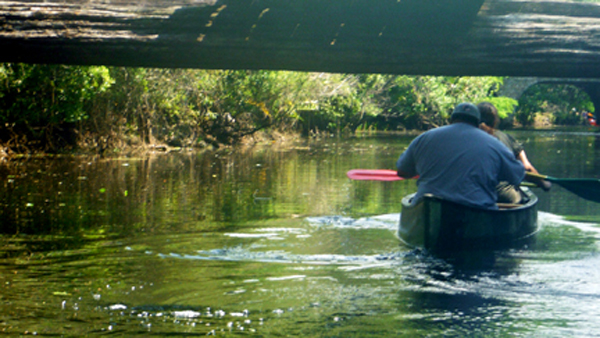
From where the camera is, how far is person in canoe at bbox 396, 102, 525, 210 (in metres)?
7.94

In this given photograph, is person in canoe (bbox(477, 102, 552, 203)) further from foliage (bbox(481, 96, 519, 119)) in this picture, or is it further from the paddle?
foliage (bbox(481, 96, 519, 119))

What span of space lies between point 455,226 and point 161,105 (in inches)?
643

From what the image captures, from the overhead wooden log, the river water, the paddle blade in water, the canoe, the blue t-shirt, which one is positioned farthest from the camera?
the paddle blade in water

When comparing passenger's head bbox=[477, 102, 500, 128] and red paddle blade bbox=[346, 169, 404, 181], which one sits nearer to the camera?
passenger's head bbox=[477, 102, 500, 128]

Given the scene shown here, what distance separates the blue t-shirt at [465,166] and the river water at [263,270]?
605mm

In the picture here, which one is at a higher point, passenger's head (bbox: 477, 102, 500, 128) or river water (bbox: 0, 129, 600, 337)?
passenger's head (bbox: 477, 102, 500, 128)

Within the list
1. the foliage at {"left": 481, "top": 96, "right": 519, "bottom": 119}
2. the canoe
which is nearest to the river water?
the canoe

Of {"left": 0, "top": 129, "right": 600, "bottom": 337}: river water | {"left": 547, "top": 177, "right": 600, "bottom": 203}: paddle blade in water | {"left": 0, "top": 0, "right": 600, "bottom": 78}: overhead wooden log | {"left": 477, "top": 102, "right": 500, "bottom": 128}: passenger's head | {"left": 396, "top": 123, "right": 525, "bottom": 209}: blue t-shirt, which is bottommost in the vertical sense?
{"left": 0, "top": 129, "right": 600, "bottom": 337}: river water

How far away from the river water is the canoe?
0.17 meters

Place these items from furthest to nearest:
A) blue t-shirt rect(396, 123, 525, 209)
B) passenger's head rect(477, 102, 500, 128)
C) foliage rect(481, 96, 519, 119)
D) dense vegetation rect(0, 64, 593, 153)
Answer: foliage rect(481, 96, 519, 119) < dense vegetation rect(0, 64, 593, 153) < passenger's head rect(477, 102, 500, 128) < blue t-shirt rect(396, 123, 525, 209)

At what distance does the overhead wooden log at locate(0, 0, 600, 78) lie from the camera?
5633mm

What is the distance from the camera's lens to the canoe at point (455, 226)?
7.82 metres

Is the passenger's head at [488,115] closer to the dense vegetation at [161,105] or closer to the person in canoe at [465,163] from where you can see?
the person in canoe at [465,163]

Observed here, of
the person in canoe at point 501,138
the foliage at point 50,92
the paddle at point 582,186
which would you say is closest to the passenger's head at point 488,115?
the person in canoe at point 501,138
